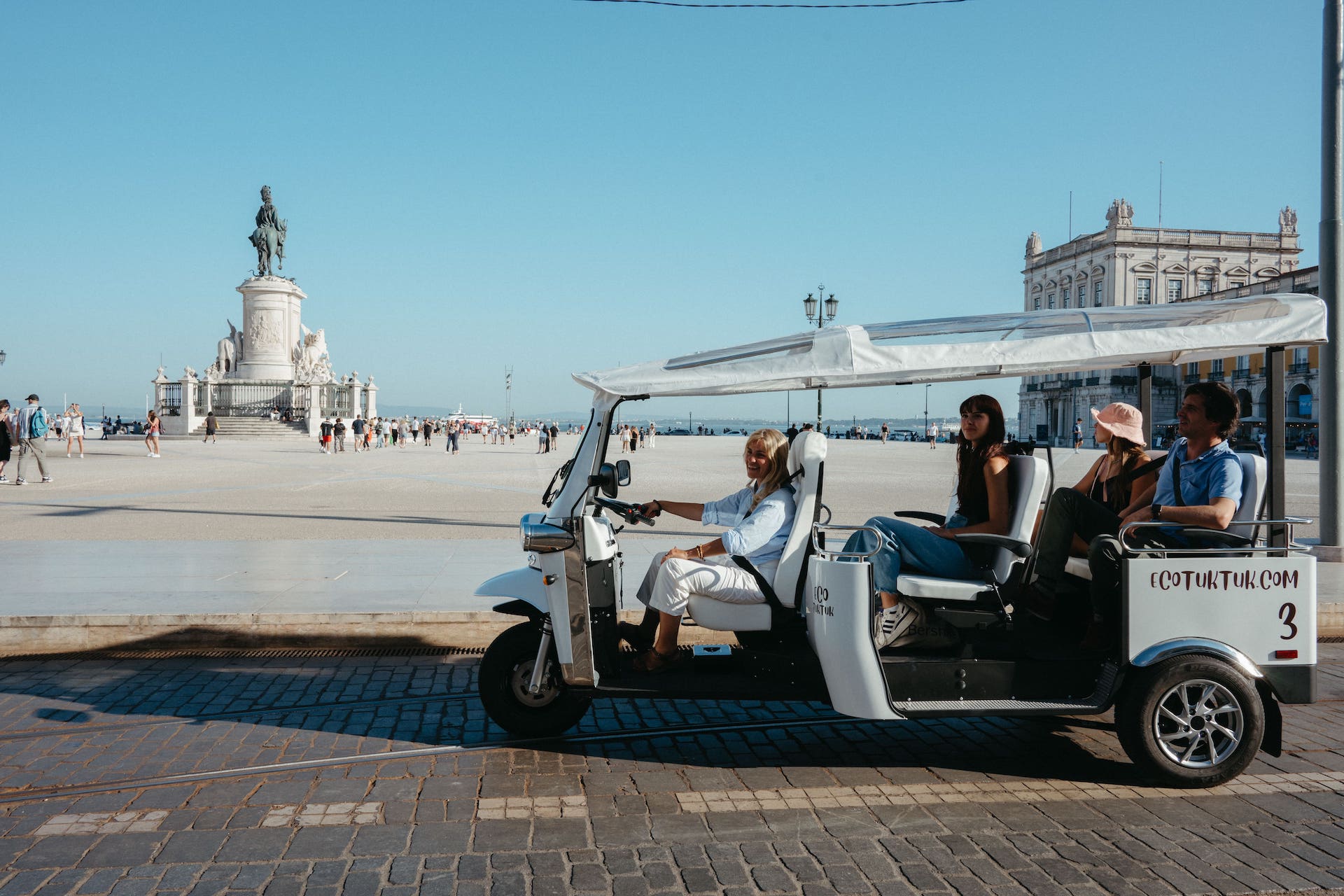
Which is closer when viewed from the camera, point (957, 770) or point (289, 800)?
point (289, 800)

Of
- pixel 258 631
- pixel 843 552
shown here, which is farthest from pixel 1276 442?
pixel 258 631

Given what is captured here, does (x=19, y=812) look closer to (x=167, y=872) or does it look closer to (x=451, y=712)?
(x=167, y=872)

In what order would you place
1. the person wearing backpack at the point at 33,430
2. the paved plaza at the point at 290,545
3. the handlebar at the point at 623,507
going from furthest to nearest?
the person wearing backpack at the point at 33,430 → the paved plaza at the point at 290,545 → the handlebar at the point at 623,507

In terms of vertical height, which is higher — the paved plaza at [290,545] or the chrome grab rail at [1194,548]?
the chrome grab rail at [1194,548]

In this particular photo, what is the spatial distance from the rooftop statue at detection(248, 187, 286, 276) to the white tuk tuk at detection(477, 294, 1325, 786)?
5772 cm

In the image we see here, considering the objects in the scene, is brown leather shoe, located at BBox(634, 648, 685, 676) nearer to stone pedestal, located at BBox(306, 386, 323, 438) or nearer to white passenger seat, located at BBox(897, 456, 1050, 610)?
white passenger seat, located at BBox(897, 456, 1050, 610)

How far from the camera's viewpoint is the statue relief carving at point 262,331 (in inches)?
2207

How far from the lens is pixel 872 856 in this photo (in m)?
3.74

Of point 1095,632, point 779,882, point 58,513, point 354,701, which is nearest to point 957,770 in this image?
point 1095,632

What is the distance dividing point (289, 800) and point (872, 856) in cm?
230

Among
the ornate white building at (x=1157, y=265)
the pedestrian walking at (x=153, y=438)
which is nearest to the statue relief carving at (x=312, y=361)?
the pedestrian walking at (x=153, y=438)

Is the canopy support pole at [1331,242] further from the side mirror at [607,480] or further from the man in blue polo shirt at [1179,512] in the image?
the side mirror at [607,480]

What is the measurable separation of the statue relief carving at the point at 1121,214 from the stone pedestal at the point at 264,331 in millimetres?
80513

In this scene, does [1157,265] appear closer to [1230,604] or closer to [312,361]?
[312,361]
